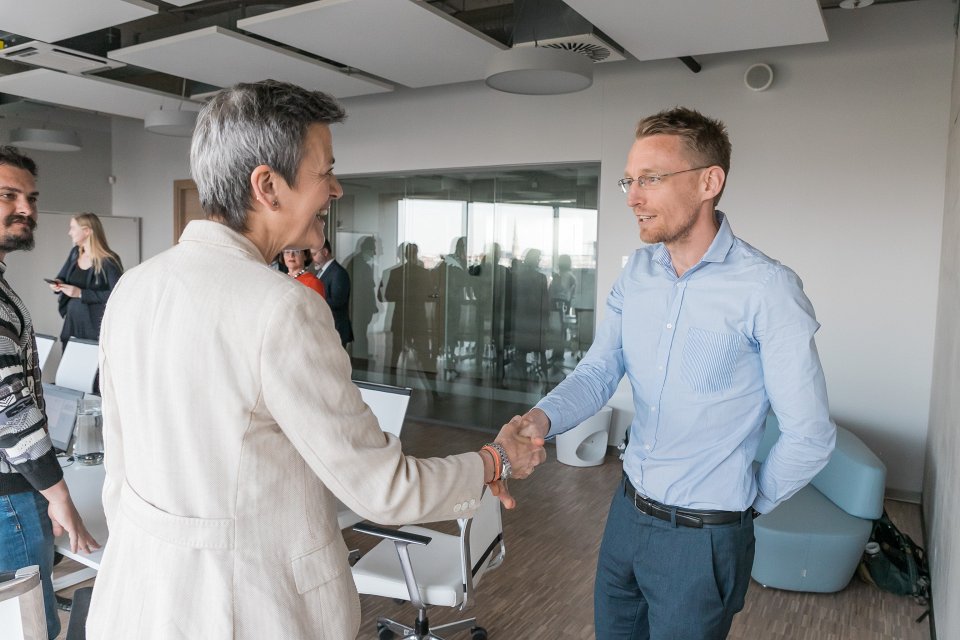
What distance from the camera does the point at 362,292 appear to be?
7832 mm

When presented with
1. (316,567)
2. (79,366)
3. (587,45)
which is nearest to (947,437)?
(587,45)

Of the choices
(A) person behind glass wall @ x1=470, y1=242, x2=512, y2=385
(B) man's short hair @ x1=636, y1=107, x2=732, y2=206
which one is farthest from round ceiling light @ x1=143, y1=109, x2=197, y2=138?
(B) man's short hair @ x1=636, y1=107, x2=732, y2=206

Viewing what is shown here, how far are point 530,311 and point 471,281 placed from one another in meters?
0.70

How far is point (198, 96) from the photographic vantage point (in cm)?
687

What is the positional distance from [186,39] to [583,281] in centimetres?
366

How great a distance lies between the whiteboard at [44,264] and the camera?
8.93 metres

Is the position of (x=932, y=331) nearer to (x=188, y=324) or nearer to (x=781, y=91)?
(x=781, y=91)

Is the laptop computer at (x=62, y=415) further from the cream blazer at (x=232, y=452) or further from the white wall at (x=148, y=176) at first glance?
the white wall at (x=148, y=176)

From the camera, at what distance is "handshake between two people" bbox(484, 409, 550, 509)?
157cm

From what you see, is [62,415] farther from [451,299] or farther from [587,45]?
[451,299]

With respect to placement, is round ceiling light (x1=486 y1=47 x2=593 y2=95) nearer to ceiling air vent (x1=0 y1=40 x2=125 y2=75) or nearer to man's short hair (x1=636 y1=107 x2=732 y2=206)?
man's short hair (x1=636 y1=107 x2=732 y2=206)

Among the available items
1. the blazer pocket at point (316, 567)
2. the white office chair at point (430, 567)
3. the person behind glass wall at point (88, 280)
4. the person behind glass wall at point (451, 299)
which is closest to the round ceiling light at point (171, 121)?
the person behind glass wall at point (88, 280)

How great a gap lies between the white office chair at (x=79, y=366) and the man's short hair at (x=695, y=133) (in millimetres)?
3957

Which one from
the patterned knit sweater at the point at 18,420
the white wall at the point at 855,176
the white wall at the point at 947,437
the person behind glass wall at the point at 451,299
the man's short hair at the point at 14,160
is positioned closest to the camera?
the patterned knit sweater at the point at 18,420
